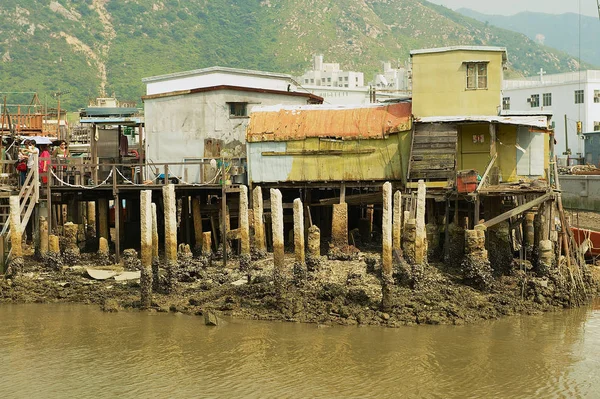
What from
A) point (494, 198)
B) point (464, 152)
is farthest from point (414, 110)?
point (494, 198)

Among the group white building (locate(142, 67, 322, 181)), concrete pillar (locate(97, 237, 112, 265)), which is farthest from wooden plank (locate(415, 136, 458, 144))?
concrete pillar (locate(97, 237, 112, 265))

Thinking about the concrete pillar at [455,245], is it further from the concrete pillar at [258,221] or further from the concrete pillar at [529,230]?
the concrete pillar at [258,221]

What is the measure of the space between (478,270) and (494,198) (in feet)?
13.4

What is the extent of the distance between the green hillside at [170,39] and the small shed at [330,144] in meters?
61.9

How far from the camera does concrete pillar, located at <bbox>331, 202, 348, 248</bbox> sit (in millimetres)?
32938

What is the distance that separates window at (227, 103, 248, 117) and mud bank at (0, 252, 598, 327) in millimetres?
8793

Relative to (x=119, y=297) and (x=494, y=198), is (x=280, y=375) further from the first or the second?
(x=494, y=198)

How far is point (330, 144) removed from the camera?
116 ft

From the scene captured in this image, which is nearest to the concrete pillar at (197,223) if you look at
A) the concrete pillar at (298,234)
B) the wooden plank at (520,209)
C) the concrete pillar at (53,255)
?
the concrete pillar at (53,255)

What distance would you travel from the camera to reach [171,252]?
30422 mm

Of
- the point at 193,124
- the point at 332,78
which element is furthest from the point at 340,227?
the point at 332,78

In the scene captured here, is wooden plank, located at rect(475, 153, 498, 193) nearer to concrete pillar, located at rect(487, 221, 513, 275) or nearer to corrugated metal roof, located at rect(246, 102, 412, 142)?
concrete pillar, located at rect(487, 221, 513, 275)

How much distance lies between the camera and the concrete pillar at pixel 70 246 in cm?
3450

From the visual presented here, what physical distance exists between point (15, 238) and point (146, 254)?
19.3 feet
